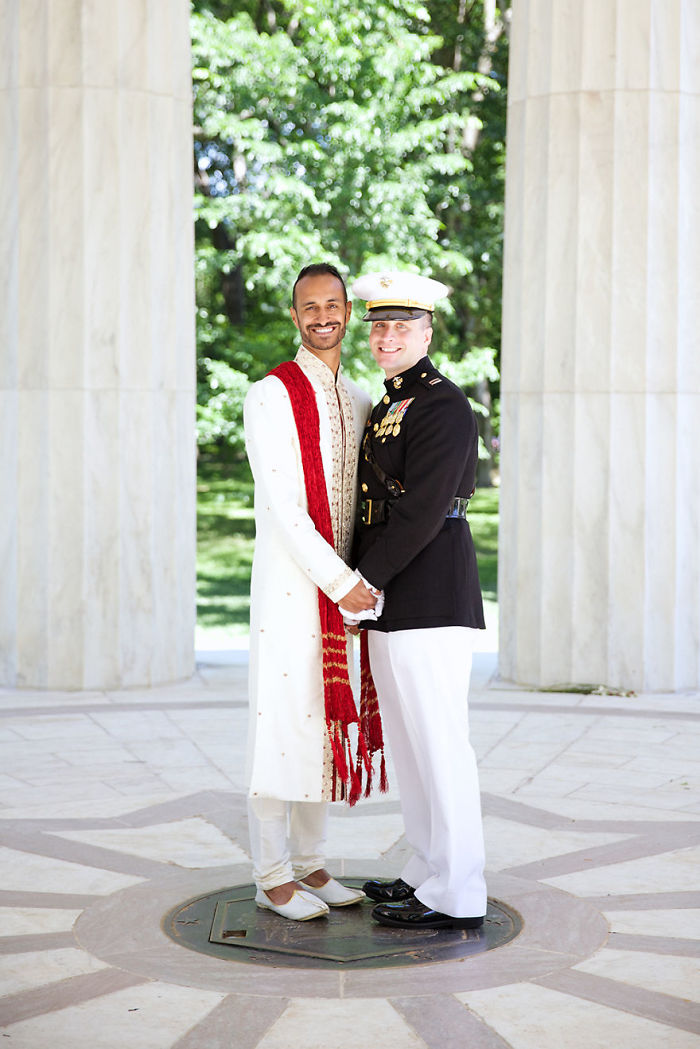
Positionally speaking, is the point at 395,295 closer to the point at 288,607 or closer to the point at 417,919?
the point at 288,607

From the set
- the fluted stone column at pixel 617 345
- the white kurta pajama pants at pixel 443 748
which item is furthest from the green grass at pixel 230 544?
the white kurta pajama pants at pixel 443 748

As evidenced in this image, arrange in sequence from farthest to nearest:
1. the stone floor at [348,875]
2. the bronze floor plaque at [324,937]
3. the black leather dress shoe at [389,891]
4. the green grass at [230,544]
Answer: the green grass at [230,544] < the black leather dress shoe at [389,891] < the bronze floor plaque at [324,937] < the stone floor at [348,875]

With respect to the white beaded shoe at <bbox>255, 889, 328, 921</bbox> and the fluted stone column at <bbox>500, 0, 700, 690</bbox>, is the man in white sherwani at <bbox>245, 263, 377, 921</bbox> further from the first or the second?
the fluted stone column at <bbox>500, 0, 700, 690</bbox>

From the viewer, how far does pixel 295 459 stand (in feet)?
13.2

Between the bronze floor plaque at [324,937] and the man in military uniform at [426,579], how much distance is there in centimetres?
8

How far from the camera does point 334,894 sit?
419cm

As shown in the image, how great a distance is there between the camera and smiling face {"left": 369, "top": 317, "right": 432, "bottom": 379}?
405 cm

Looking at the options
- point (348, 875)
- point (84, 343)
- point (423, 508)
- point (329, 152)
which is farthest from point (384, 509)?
point (329, 152)

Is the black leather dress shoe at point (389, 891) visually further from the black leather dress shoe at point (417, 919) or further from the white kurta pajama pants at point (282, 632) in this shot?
the white kurta pajama pants at point (282, 632)

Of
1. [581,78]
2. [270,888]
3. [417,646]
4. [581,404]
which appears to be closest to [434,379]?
[417,646]

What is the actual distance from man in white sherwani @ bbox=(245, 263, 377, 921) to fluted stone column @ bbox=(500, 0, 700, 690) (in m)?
4.26

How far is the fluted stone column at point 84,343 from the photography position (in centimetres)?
805

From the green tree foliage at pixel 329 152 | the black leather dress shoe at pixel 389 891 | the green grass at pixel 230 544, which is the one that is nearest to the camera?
the black leather dress shoe at pixel 389 891

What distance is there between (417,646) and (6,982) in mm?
1361
